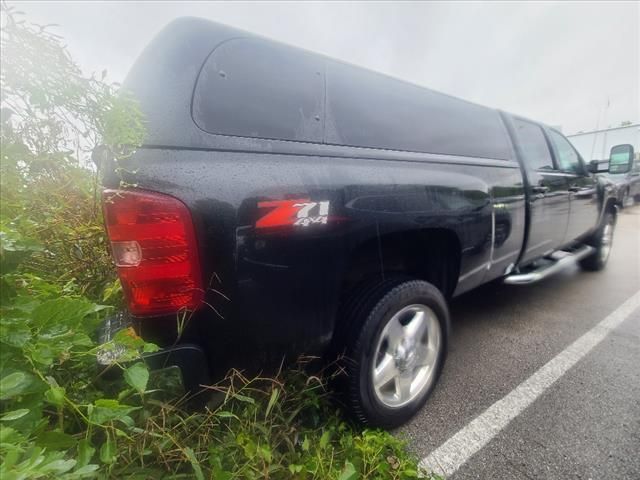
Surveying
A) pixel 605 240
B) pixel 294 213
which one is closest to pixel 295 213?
pixel 294 213

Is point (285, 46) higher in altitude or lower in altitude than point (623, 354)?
higher

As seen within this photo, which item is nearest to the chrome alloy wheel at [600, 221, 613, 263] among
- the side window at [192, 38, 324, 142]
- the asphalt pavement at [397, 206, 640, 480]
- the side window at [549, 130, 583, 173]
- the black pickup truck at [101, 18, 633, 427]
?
the asphalt pavement at [397, 206, 640, 480]

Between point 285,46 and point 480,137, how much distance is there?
1.64 m

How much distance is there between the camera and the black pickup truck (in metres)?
1.06

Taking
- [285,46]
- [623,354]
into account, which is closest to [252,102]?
[285,46]

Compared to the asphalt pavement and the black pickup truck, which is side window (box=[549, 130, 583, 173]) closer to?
the asphalt pavement

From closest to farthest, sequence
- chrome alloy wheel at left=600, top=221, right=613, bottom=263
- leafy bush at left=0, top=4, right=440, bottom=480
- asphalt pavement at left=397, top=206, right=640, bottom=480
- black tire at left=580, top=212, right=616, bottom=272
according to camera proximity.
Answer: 1. leafy bush at left=0, top=4, right=440, bottom=480
2. asphalt pavement at left=397, top=206, right=640, bottom=480
3. black tire at left=580, top=212, right=616, bottom=272
4. chrome alloy wheel at left=600, top=221, right=613, bottom=263

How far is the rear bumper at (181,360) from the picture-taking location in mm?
1036

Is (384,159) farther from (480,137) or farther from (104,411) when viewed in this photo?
(104,411)

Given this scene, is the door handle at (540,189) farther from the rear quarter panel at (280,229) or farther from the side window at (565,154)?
the rear quarter panel at (280,229)

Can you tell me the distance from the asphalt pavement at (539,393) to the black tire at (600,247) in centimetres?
95

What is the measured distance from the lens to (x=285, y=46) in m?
1.47

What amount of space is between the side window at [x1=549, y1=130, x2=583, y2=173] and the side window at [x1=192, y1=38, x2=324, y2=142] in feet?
9.82

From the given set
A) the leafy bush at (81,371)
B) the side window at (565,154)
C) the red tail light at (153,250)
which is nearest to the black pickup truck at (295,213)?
the red tail light at (153,250)
